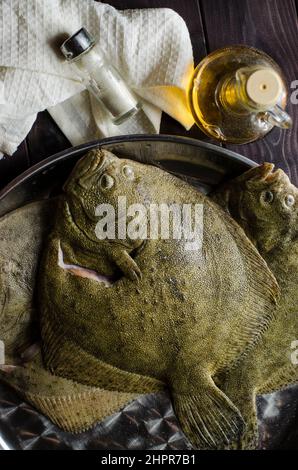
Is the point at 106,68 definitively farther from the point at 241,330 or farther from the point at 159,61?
the point at 241,330

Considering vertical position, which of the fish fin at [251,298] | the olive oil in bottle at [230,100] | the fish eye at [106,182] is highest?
the fish eye at [106,182]

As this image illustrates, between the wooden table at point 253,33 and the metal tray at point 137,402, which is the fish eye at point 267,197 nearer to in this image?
the metal tray at point 137,402

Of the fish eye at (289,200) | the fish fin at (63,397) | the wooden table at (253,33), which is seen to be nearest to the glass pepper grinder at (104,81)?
the wooden table at (253,33)

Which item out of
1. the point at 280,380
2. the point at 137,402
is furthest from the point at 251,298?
the point at 137,402

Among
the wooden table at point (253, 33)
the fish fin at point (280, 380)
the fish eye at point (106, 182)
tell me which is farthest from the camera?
the wooden table at point (253, 33)

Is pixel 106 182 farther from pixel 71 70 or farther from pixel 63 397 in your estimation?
pixel 63 397

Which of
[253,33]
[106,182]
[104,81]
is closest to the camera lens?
[106,182]

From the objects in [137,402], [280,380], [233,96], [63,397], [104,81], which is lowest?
[280,380]
